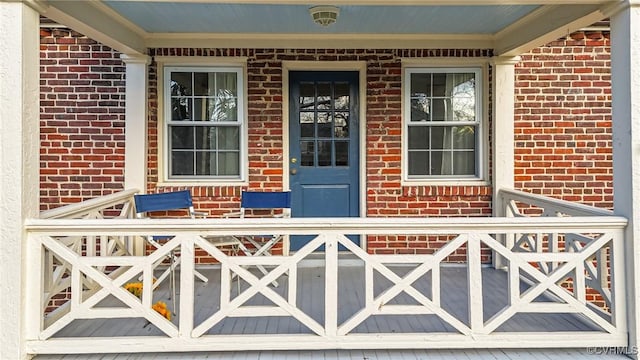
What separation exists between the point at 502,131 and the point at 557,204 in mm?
1418

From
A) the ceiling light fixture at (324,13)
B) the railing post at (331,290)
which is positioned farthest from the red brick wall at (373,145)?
the railing post at (331,290)

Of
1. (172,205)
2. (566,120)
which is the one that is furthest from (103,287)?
(566,120)

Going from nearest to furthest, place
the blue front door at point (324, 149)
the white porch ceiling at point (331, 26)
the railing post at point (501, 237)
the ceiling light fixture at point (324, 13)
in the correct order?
the white porch ceiling at point (331, 26) → the ceiling light fixture at point (324, 13) → the railing post at point (501, 237) → the blue front door at point (324, 149)

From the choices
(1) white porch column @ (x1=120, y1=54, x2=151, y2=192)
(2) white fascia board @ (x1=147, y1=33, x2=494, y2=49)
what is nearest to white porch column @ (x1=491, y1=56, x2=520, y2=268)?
(2) white fascia board @ (x1=147, y1=33, x2=494, y2=49)

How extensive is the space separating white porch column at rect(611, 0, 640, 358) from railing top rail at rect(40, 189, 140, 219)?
12.6 ft

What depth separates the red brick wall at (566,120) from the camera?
5.16 metres

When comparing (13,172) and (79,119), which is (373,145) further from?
(13,172)

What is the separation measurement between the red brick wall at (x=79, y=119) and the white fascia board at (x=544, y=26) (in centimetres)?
402

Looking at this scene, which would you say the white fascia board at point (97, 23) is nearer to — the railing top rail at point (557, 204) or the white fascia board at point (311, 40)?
the white fascia board at point (311, 40)

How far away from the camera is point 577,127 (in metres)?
5.18

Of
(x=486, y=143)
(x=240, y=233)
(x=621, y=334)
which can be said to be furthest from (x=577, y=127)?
(x=240, y=233)

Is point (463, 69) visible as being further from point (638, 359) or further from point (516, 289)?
point (638, 359)

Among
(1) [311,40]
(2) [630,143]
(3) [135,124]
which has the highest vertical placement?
(1) [311,40]

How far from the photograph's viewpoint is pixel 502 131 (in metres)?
5.12
